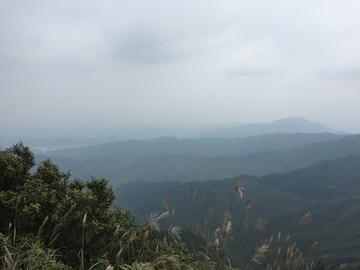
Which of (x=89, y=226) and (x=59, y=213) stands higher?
(x=59, y=213)

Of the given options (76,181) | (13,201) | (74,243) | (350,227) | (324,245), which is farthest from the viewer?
(350,227)

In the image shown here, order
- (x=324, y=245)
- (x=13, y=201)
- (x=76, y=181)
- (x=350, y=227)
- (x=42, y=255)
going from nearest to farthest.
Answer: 1. (x=42, y=255)
2. (x=13, y=201)
3. (x=76, y=181)
4. (x=324, y=245)
5. (x=350, y=227)

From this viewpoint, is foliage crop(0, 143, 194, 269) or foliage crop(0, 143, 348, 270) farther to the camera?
foliage crop(0, 143, 194, 269)

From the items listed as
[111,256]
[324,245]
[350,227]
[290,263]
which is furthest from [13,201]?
[350,227]

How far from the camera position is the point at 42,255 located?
297 inches

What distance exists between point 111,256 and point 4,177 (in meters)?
5.41

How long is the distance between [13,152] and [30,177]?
1514mm

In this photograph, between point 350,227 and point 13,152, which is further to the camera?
point 350,227

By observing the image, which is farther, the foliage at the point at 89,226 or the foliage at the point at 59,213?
the foliage at the point at 59,213

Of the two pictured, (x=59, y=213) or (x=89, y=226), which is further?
(x=89, y=226)

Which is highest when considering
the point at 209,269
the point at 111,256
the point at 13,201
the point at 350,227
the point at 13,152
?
the point at 13,152

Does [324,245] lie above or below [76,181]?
below

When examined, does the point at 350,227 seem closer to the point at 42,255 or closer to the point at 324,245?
the point at 324,245

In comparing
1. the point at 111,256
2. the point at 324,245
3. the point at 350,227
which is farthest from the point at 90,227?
the point at 350,227
